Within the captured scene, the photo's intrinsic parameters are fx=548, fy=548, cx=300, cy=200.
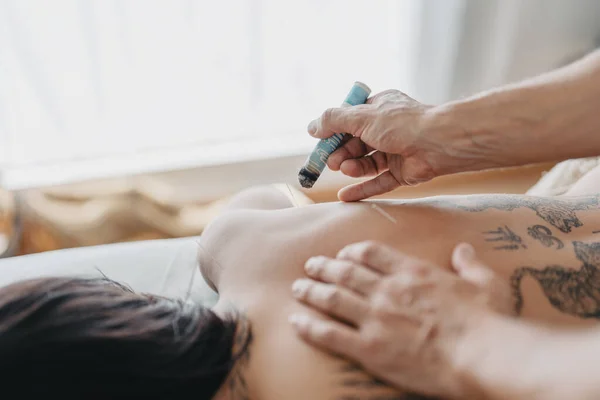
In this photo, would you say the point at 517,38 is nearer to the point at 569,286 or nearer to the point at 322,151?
the point at 322,151

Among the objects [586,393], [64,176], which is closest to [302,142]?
[64,176]

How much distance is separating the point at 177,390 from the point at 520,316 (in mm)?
468

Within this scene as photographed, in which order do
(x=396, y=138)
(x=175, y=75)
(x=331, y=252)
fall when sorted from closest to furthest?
(x=331, y=252) < (x=396, y=138) < (x=175, y=75)

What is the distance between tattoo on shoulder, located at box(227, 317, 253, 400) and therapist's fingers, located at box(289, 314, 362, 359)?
0.08 metres

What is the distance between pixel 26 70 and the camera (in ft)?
4.76

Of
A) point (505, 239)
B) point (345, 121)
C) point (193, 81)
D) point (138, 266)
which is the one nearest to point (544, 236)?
point (505, 239)

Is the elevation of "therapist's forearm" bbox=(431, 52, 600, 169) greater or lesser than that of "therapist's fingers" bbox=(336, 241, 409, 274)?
greater

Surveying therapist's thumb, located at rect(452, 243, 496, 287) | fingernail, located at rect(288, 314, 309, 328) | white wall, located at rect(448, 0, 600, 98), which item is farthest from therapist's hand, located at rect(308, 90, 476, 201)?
white wall, located at rect(448, 0, 600, 98)

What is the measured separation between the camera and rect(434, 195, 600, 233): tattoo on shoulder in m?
0.90

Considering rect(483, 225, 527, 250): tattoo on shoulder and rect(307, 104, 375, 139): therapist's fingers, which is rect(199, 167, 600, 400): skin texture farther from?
rect(307, 104, 375, 139): therapist's fingers

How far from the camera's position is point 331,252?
85 cm

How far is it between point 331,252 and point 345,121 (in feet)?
0.89

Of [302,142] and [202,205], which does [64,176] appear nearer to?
[202,205]

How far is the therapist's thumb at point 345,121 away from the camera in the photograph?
0.99 meters
